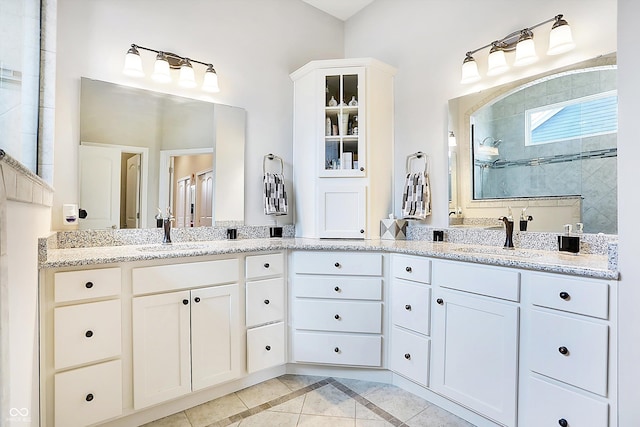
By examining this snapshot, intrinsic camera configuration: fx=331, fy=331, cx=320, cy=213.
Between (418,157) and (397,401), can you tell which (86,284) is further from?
(418,157)

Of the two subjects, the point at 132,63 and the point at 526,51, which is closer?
the point at 526,51

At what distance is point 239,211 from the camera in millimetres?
2555

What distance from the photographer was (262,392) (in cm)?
202

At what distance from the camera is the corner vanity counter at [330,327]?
1349 mm

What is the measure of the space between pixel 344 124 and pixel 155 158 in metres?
1.39

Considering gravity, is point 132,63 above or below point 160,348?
above

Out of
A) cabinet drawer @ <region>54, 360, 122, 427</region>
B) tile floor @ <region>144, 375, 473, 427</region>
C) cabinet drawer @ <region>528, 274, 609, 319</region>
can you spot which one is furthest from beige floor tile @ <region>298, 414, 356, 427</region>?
cabinet drawer @ <region>528, 274, 609, 319</region>

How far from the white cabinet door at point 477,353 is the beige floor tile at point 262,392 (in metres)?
0.91

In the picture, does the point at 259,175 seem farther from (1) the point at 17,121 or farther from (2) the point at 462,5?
(2) the point at 462,5

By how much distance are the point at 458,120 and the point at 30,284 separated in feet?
8.13

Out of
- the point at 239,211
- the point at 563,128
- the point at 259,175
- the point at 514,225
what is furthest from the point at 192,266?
the point at 563,128

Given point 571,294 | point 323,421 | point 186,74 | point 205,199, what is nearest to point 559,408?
point 571,294

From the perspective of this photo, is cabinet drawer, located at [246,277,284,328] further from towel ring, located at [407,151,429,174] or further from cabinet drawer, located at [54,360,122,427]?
towel ring, located at [407,151,429,174]

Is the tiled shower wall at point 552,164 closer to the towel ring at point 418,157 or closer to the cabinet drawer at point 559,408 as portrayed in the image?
the towel ring at point 418,157
